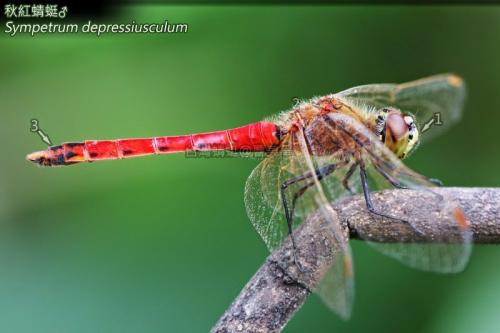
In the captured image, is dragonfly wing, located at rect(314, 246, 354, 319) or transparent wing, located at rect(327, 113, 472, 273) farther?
dragonfly wing, located at rect(314, 246, 354, 319)

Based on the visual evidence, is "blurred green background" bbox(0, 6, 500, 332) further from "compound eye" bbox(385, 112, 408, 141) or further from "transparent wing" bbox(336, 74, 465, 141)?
"compound eye" bbox(385, 112, 408, 141)

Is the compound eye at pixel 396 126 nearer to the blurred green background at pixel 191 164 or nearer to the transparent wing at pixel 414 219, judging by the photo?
the transparent wing at pixel 414 219

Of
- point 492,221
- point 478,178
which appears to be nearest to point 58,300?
point 492,221

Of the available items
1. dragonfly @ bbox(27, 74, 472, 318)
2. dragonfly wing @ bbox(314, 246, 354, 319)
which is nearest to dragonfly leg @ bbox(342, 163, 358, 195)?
dragonfly @ bbox(27, 74, 472, 318)

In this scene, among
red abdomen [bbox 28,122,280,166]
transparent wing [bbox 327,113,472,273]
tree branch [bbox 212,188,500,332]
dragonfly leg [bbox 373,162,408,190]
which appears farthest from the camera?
red abdomen [bbox 28,122,280,166]

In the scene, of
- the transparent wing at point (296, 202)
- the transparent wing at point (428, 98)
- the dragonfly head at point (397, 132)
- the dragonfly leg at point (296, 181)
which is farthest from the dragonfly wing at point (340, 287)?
the transparent wing at point (428, 98)

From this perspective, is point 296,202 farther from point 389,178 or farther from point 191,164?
point 191,164
